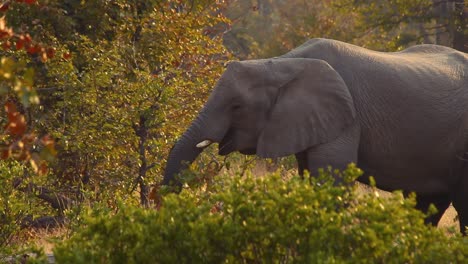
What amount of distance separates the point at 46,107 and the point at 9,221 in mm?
2512

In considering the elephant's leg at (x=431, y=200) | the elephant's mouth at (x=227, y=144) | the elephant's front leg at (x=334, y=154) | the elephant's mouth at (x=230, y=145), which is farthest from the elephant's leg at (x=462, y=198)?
the elephant's mouth at (x=227, y=144)

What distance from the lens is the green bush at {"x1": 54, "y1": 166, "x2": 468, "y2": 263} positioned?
19.1ft

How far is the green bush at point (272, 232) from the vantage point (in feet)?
19.1

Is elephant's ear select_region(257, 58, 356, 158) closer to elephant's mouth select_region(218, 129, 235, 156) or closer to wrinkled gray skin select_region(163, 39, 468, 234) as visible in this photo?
wrinkled gray skin select_region(163, 39, 468, 234)

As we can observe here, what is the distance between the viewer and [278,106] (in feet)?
30.4

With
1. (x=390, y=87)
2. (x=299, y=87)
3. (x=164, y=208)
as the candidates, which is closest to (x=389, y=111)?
(x=390, y=87)

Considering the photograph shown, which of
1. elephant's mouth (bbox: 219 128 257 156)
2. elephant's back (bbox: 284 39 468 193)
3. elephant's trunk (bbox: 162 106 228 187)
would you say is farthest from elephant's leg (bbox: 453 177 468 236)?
elephant's trunk (bbox: 162 106 228 187)

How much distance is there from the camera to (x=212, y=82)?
12539mm

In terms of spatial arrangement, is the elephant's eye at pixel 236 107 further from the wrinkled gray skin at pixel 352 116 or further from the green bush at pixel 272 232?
the green bush at pixel 272 232

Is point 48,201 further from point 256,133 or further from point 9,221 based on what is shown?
point 256,133

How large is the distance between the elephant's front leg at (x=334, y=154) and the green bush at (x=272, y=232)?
→ 2914 mm

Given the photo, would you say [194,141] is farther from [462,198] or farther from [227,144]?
[462,198]

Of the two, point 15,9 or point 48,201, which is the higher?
point 15,9

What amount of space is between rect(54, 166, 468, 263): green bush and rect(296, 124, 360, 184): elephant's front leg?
2914mm
